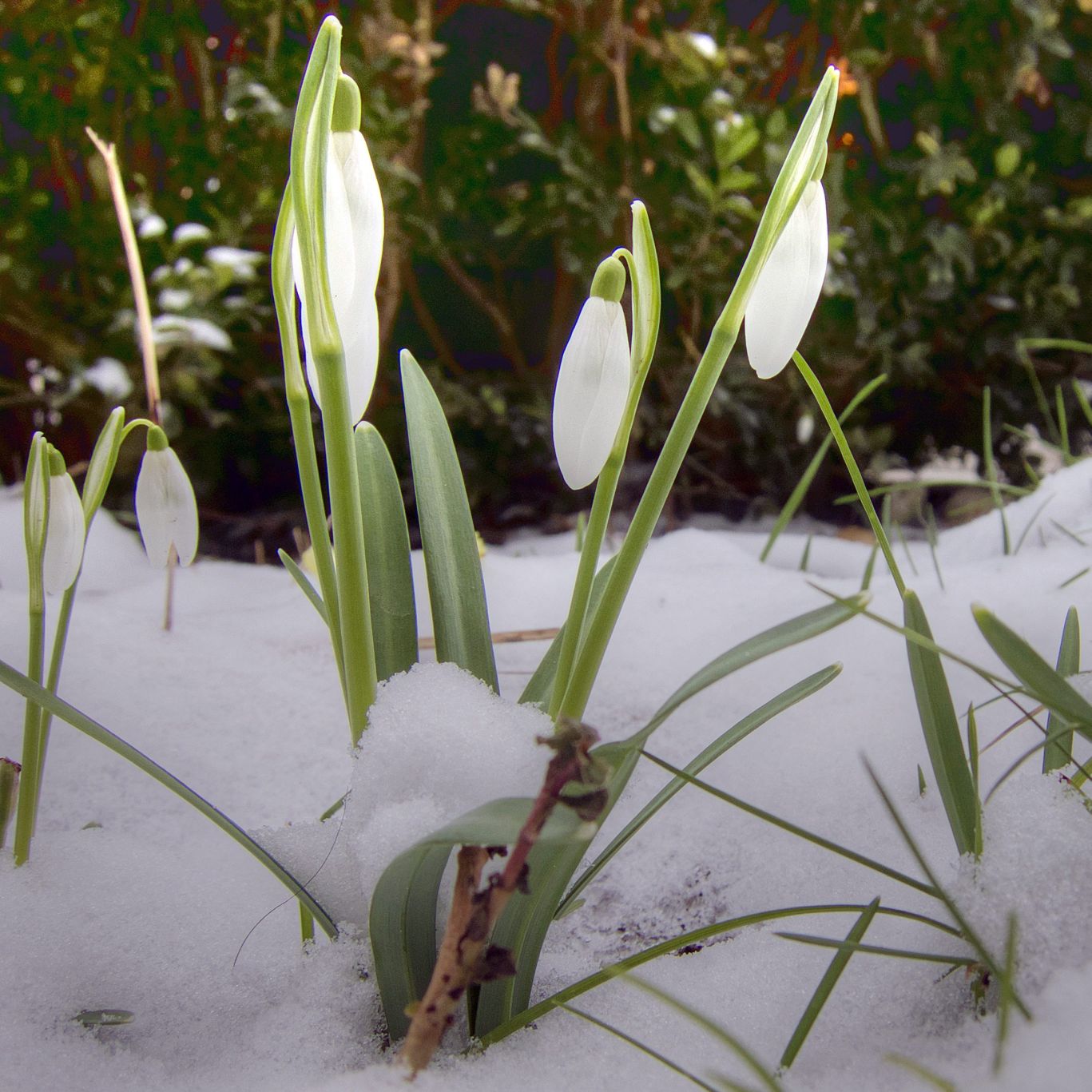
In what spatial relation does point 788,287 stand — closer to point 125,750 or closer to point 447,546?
point 447,546

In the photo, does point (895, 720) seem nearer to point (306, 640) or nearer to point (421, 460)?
point (421, 460)

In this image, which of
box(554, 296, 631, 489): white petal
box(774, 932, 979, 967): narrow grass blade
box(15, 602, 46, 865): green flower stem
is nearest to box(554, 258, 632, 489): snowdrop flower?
box(554, 296, 631, 489): white petal

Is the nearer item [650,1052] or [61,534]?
[650,1052]

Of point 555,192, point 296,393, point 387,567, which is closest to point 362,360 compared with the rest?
point 296,393

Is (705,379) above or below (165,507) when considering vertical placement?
above

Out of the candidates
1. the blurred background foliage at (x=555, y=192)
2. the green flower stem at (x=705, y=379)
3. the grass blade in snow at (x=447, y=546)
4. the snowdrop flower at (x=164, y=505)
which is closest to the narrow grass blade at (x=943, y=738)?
the green flower stem at (x=705, y=379)

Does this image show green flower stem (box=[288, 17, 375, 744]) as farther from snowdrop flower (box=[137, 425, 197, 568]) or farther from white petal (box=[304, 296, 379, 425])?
snowdrop flower (box=[137, 425, 197, 568])

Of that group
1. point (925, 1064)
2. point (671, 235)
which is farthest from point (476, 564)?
point (671, 235)
